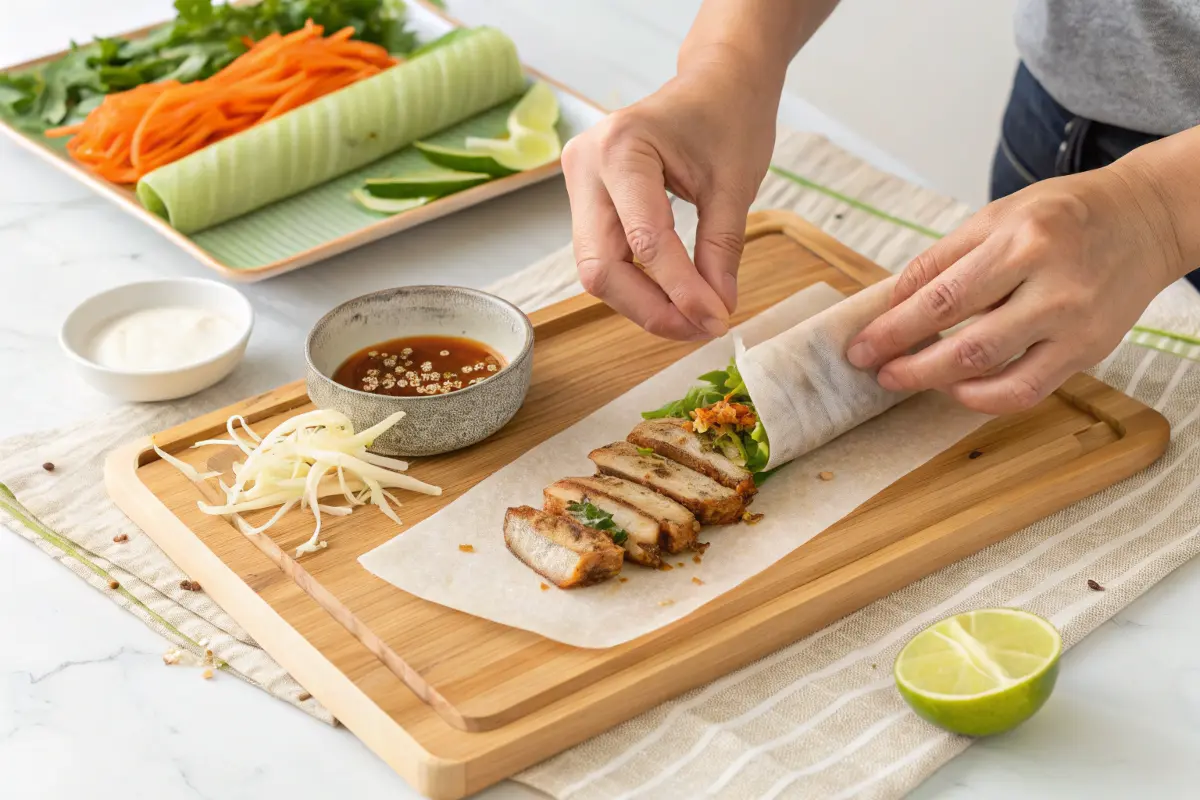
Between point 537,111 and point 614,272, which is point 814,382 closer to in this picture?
point 614,272

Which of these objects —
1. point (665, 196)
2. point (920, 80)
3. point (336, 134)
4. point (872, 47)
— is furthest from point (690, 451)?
point (872, 47)

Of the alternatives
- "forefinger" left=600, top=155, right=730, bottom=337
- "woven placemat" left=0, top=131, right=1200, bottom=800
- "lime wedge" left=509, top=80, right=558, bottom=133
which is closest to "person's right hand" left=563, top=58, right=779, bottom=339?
"forefinger" left=600, top=155, right=730, bottom=337

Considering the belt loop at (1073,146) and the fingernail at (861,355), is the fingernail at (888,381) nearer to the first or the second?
the fingernail at (861,355)

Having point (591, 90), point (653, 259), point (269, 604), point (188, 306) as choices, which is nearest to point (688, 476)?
point (653, 259)

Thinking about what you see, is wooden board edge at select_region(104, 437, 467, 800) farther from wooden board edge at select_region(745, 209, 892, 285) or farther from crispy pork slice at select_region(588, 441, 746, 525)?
wooden board edge at select_region(745, 209, 892, 285)

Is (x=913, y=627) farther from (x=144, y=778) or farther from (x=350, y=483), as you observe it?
(x=144, y=778)

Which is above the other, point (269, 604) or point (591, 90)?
A: point (591, 90)

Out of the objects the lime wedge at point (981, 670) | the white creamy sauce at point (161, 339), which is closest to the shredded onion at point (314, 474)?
the white creamy sauce at point (161, 339)
